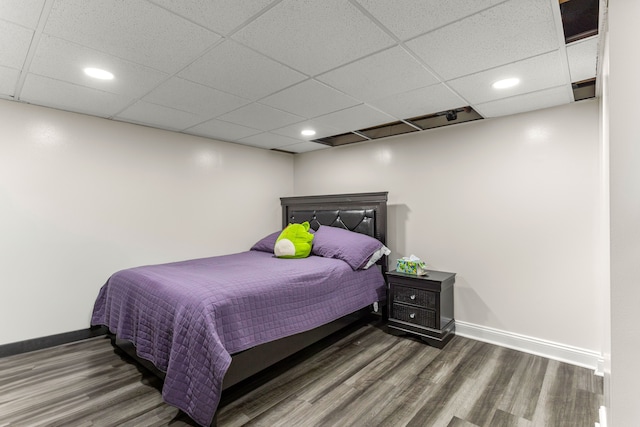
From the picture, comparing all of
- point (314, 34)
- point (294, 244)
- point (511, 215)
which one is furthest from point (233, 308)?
point (511, 215)

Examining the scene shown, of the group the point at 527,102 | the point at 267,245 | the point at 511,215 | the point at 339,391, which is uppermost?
the point at 527,102

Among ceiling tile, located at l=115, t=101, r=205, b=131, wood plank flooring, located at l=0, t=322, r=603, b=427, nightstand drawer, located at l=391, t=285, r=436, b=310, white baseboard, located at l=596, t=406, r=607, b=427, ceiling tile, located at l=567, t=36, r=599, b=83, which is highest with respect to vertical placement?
ceiling tile, located at l=115, t=101, r=205, b=131

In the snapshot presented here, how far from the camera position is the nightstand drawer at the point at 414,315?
3.03 m

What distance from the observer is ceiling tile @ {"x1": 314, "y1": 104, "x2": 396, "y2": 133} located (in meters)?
2.99

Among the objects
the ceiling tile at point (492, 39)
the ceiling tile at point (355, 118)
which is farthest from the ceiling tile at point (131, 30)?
the ceiling tile at point (355, 118)

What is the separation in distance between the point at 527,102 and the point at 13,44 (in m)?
3.70

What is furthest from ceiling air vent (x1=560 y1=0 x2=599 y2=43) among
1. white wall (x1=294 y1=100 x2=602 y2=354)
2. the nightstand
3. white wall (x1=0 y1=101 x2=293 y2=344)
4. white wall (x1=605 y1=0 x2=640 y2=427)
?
white wall (x1=0 y1=101 x2=293 y2=344)

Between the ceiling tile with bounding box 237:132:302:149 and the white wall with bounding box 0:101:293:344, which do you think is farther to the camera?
the ceiling tile with bounding box 237:132:302:149

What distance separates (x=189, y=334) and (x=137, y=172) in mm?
2300

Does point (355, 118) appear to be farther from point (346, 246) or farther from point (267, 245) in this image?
point (267, 245)

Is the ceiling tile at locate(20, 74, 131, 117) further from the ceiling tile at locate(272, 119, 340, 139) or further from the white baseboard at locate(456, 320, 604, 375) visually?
the white baseboard at locate(456, 320, 604, 375)

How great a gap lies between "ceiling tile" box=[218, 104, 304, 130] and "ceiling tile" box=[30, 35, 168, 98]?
0.80 m

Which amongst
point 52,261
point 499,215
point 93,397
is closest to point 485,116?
point 499,215

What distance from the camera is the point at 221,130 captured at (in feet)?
12.0
